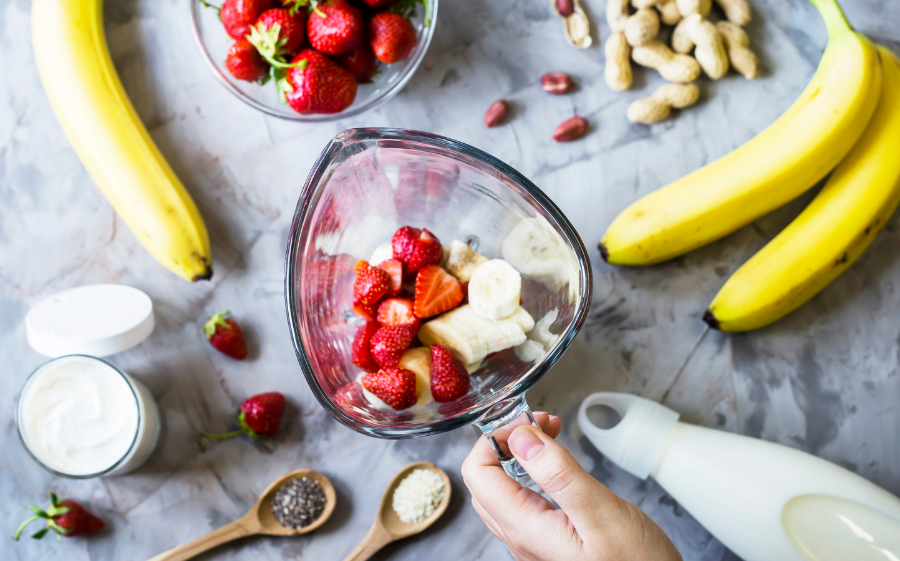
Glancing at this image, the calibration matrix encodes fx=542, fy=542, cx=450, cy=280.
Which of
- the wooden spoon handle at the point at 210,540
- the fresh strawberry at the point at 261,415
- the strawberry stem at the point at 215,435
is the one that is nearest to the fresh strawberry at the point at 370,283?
the fresh strawberry at the point at 261,415

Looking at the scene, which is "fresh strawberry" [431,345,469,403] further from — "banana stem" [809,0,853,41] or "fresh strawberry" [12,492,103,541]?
"banana stem" [809,0,853,41]

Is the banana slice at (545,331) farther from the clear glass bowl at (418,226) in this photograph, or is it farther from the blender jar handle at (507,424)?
the blender jar handle at (507,424)

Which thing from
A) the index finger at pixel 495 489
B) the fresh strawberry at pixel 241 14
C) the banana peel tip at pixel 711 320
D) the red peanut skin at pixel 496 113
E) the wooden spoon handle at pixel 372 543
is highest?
the fresh strawberry at pixel 241 14

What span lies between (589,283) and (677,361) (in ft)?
1.56

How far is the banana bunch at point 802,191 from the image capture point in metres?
0.99

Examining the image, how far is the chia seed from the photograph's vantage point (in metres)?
1.08

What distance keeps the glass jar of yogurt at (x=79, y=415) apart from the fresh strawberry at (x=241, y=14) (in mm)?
670

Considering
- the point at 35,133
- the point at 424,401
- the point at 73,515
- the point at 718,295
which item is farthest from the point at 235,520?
the point at 718,295

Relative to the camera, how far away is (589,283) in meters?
0.77

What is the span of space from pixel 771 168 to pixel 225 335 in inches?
43.0

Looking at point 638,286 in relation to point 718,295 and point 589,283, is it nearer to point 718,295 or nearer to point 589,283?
point 718,295

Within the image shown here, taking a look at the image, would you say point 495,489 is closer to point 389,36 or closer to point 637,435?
point 637,435

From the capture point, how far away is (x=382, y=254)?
963mm

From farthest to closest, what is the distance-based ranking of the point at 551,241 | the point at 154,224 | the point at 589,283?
1. the point at 154,224
2. the point at 551,241
3. the point at 589,283
